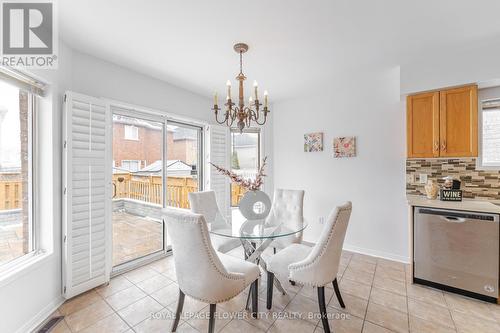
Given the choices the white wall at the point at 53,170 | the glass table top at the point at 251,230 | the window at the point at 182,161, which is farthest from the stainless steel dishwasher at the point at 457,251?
the white wall at the point at 53,170

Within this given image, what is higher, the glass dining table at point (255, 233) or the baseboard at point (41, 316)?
the glass dining table at point (255, 233)

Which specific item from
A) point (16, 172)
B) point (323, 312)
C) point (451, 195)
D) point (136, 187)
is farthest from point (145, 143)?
point (451, 195)

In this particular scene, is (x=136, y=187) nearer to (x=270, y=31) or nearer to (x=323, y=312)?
(x=270, y=31)

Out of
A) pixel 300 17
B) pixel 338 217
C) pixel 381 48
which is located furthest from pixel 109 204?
pixel 381 48

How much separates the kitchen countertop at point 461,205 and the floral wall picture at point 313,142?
1514 millimetres

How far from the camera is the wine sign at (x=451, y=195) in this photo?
246 centimetres

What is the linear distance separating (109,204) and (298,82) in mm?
2981

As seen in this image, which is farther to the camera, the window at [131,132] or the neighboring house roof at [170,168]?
the neighboring house roof at [170,168]

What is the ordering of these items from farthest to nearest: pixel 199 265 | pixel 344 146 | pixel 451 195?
pixel 344 146 < pixel 451 195 < pixel 199 265

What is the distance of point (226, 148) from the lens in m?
4.08

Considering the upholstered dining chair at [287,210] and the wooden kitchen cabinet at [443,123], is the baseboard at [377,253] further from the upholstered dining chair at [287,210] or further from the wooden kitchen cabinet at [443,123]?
the wooden kitchen cabinet at [443,123]

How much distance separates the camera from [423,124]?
2693 millimetres

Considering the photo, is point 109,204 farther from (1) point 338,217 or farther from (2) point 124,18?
(1) point 338,217

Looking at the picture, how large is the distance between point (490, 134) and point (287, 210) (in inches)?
98.6
